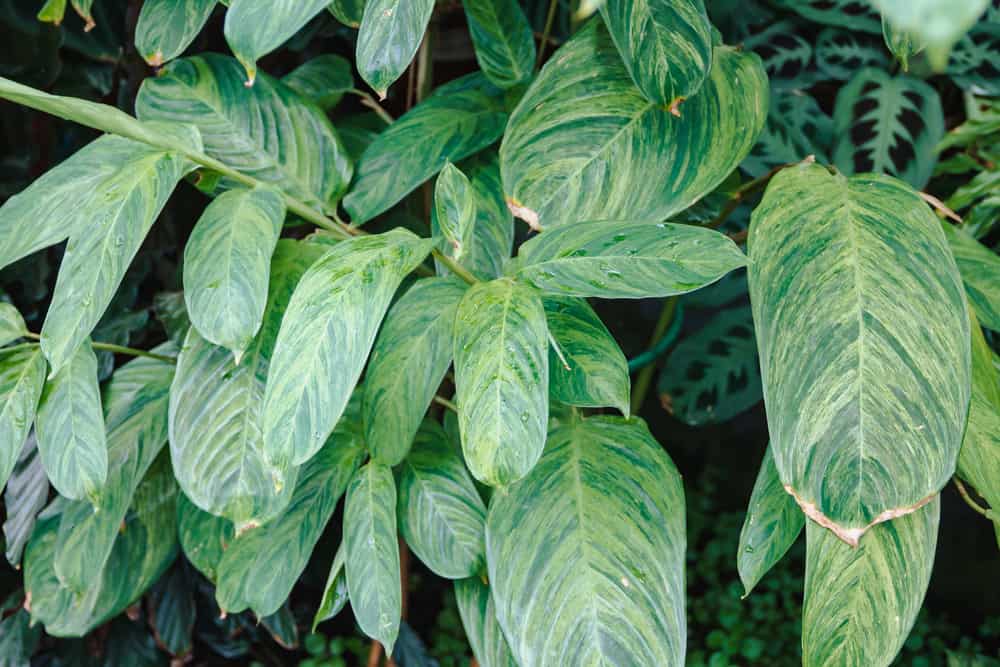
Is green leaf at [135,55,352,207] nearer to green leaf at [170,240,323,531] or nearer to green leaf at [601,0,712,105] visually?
green leaf at [170,240,323,531]

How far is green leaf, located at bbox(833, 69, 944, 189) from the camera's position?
4.04ft

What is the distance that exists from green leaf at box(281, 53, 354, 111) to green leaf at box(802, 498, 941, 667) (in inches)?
29.7

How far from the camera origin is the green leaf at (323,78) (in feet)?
3.36

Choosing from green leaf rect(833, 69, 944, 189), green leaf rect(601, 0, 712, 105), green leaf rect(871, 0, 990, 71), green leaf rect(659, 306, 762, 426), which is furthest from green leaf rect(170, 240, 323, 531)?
green leaf rect(833, 69, 944, 189)

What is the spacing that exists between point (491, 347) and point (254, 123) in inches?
17.0

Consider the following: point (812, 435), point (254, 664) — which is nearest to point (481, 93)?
point (812, 435)

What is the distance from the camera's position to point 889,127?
4.05 ft

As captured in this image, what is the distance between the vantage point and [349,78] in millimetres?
1038

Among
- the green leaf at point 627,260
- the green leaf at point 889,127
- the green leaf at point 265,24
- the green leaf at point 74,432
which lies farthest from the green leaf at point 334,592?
the green leaf at point 889,127

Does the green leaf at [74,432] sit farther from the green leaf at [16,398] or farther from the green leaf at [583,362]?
the green leaf at [583,362]

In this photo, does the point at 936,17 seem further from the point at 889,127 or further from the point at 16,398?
the point at 889,127

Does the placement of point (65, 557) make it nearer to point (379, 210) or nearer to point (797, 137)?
point (379, 210)

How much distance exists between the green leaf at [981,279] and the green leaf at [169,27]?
2.51ft

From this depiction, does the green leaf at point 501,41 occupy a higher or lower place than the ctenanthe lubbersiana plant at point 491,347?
higher
